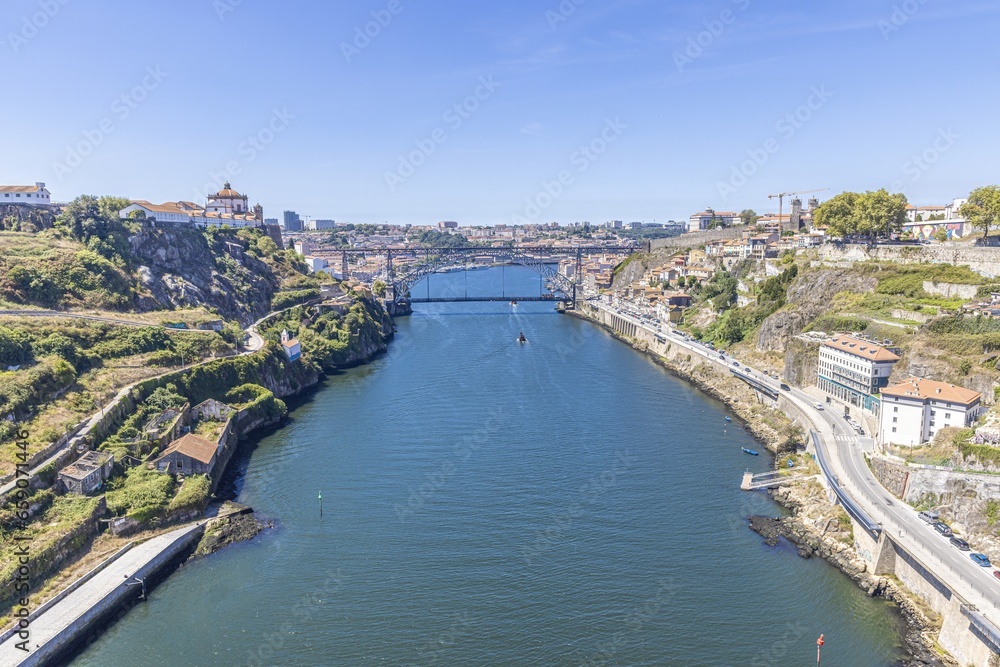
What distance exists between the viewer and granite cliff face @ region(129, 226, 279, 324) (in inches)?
1383

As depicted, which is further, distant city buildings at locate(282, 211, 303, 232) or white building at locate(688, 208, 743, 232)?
distant city buildings at locate(282, 211, 303, 232)

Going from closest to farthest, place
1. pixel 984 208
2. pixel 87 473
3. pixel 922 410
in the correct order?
pixel 87 473, pixel 922 410, pixel 984 208

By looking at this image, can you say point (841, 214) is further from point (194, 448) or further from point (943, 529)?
point (194, 448)

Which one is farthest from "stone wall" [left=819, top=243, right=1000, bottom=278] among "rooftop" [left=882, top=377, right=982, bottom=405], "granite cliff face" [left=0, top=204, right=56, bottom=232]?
"granite cliff face" [left=0, top=204, right=56, bottom=232]

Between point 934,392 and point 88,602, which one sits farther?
point 934,392

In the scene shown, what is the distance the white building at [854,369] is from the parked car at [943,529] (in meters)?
8.29

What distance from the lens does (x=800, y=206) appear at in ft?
190

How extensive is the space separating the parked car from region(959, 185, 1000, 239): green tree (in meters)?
22.1

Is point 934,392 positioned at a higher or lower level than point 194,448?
higher

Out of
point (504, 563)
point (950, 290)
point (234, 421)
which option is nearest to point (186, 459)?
point (234, 421)

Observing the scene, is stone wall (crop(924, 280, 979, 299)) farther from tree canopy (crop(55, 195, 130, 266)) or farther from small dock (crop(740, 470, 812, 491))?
tree canopy (crop(55, 195, 130, 266))

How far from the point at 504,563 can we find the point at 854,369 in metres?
16.3

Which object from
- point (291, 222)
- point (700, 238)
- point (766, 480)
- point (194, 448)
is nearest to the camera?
point (194, 448)

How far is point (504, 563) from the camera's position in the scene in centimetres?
1596
